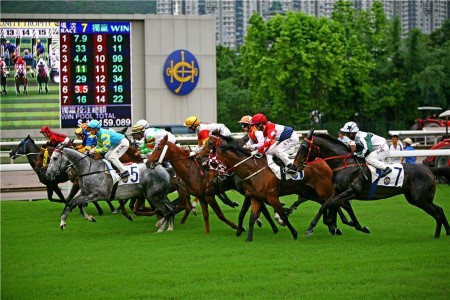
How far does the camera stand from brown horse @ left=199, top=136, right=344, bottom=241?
1250 centimetres

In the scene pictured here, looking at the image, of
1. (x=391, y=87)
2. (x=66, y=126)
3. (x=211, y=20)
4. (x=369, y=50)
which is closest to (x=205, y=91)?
(x=211, y=20)

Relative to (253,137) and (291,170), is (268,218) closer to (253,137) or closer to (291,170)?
(291,170)

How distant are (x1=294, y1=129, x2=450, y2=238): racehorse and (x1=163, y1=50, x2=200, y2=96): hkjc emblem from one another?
50.7 feet

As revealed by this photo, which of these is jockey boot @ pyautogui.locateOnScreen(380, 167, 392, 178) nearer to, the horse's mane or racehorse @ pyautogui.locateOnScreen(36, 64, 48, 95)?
the horse's mane

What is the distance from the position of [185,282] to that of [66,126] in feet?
52.9

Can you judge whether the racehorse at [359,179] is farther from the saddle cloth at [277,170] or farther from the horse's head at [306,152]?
the saddle cloth at [277,170]

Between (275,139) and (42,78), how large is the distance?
42.0ft

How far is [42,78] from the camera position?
24422 millimetres

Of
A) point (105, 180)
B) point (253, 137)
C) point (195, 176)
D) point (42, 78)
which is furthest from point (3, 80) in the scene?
point (253, 137)

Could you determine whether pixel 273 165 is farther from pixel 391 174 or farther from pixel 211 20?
pixel 211 20

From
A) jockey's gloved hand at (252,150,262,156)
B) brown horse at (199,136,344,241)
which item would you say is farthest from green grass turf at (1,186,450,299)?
jockey's gloved hand at (252,150,262,156)

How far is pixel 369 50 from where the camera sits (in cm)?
5312

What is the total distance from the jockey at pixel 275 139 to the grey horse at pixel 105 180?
5.67ft

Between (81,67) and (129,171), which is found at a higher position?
(81,67)
